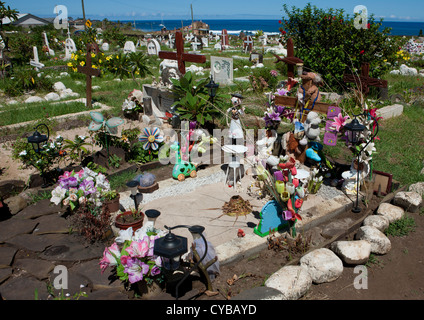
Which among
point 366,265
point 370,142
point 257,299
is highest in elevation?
point 370,142

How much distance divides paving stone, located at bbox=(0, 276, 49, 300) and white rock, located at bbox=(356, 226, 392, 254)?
12.9 feet

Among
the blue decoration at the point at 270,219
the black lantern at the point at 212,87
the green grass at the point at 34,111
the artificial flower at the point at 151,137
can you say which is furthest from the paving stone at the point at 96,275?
the green grass at the point at 34,111

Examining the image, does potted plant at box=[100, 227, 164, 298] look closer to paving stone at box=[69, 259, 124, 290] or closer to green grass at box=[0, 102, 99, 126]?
paving stone at box=[69, 259, 124, 290]

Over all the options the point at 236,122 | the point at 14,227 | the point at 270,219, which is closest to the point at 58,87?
the point at 236,122

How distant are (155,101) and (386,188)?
263 inches

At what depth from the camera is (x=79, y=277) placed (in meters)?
4.23

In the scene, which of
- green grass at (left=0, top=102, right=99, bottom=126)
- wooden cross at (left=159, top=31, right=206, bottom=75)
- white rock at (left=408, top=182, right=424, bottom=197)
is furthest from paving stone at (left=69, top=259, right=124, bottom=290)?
green grass at (left=0, top=102, right=99, bottom=126)

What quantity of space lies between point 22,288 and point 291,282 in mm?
2945

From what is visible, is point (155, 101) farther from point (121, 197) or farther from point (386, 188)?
point (386, 188)

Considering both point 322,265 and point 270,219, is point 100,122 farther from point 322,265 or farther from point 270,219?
point 322,265

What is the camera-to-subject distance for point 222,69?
1366cm

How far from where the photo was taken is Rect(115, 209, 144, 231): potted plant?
507 centimetres
